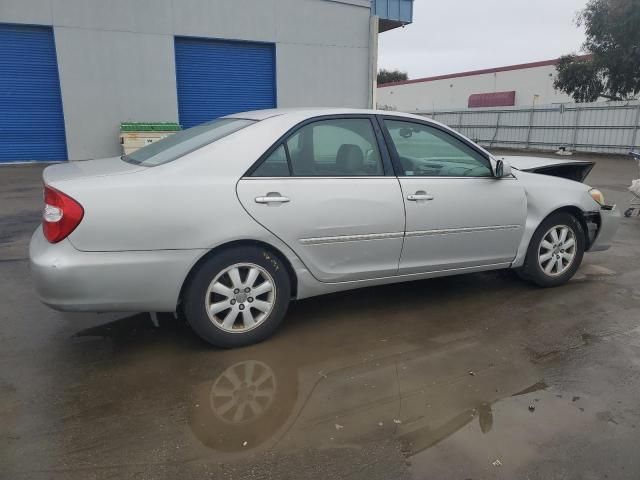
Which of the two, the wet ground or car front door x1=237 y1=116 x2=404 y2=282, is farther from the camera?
car front door x1=237 y1=116 x2=404 y2=282

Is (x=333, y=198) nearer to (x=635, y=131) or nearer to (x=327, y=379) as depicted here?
(x=327, y=379)

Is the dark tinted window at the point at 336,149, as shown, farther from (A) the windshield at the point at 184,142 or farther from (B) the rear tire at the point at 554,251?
(B) the rear tire at the point at 554,251

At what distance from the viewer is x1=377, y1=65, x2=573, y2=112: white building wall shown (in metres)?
35.7

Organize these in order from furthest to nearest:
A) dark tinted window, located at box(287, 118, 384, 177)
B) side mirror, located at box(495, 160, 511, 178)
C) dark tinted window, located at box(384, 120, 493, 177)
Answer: side mirror, located at box(495, 160, 511, 178) < dark tinted window, located at box(384, 120, 493, 177) < dark tinted window, located at box(287, 118, 384, 177)

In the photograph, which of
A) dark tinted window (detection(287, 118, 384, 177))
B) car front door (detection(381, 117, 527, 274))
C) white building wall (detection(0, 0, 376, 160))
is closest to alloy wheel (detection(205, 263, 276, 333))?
dark tinted window (detection(287, 118, 384, 177))

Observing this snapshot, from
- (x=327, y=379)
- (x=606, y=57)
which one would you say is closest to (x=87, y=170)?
(x=327, y=379)

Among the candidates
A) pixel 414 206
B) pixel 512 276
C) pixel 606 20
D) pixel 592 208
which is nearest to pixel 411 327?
pixel 414 206

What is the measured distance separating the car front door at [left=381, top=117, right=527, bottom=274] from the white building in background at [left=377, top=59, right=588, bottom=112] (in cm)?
3302

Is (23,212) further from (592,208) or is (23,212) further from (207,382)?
(592,208)

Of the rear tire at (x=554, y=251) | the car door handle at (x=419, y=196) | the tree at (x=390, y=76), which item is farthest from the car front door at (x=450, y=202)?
the tree at (x=390, y=76)

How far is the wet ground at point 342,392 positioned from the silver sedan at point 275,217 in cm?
39

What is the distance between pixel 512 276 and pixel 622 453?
2854 millimetres

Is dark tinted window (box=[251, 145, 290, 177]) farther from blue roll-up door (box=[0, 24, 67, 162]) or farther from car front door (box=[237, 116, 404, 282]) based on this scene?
blue roll-up door (box=[0, 24, 67, 162])

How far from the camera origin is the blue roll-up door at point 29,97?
531 inches
